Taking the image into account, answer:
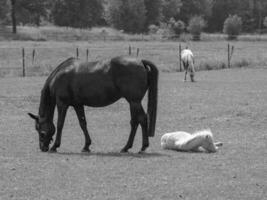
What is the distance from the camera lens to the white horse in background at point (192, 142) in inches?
451

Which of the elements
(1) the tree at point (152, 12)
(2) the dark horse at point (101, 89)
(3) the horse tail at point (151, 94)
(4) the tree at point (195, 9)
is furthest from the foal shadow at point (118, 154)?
(4) the tree at point (195, 9)

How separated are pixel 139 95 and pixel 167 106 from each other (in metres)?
8.93

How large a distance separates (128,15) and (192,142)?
303 ft

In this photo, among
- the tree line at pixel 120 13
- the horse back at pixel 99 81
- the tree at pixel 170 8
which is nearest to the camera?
the horse back at pixel 99 81

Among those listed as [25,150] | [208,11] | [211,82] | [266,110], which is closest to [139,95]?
[25,150]

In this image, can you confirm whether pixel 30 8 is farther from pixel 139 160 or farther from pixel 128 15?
pixel 139 160

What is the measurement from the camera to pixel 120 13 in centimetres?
10294

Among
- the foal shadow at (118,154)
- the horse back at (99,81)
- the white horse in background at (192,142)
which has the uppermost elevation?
the horse back at (99,81)

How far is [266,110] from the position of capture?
18047mm

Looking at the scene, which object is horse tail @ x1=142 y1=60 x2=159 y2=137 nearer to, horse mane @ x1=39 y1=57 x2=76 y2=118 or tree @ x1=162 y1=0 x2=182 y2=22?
horse mane @ x1=39 y1=57 x2=76 y2=118

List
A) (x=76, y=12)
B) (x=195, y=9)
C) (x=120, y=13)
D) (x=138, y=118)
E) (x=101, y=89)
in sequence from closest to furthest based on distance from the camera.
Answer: (x=138, y=118)
(x=101, y=89)
(x=120, y=13)
(x=76, y=12)
(x=195, y=9)

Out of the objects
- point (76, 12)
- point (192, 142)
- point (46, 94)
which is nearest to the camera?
point (192, 142)

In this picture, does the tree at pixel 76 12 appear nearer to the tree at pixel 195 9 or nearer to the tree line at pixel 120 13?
the tree line at pixel 120 13

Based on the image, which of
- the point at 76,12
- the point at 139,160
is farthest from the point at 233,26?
the point at 139,160
